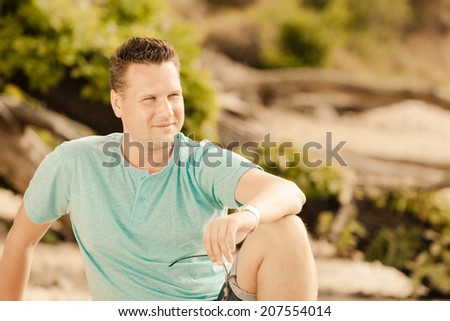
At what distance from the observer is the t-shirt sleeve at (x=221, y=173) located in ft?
6.06

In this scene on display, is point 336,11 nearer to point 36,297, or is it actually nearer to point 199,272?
point 36,297

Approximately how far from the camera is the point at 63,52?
4.52 m

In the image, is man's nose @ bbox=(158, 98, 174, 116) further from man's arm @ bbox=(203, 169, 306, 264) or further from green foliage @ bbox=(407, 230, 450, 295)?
green foliage @ bbox=(407, 230, 450, 295)

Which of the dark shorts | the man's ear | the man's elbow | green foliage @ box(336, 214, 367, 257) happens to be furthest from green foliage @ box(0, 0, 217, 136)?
the man's elbow

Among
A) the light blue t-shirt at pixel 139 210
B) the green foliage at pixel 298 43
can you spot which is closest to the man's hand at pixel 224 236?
the light blue t-shirt at pixel 139 210

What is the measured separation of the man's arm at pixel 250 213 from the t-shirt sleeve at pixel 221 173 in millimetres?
22

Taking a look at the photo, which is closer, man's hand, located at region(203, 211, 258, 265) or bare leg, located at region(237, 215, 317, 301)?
man's hand, located at region(203, 211, 258, 265)

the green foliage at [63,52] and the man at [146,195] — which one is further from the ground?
the green foliage at [63,52]

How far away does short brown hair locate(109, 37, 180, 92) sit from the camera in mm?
1923

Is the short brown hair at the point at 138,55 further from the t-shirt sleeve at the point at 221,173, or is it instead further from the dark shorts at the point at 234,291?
the dark shorts at the point at 234,291

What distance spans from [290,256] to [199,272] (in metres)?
0.37

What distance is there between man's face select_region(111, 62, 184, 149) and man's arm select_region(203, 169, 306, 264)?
292 mm

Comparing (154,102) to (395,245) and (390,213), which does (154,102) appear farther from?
(390,213)
